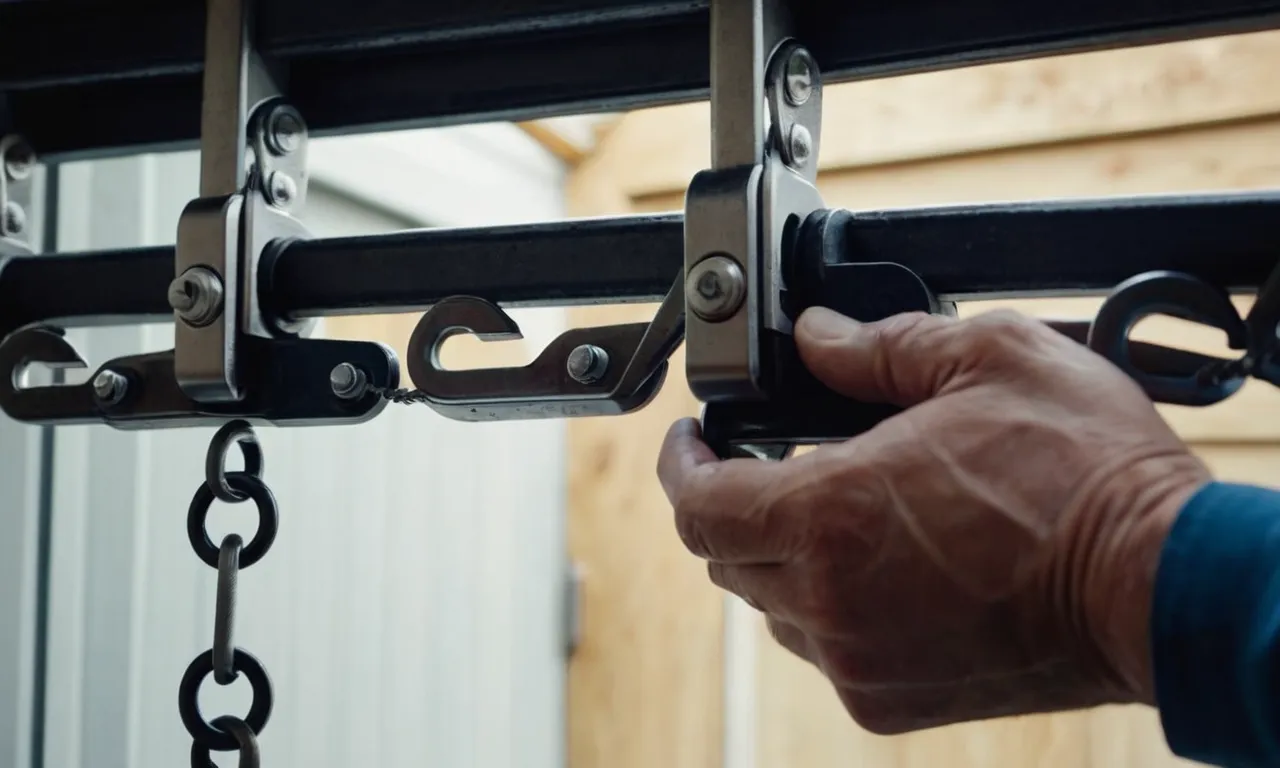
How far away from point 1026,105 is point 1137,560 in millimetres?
1084

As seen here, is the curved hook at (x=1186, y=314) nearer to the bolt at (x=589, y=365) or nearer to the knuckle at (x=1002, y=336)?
the knuckle at (x=1002, y=336)

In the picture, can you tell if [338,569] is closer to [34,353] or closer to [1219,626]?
[34,353]

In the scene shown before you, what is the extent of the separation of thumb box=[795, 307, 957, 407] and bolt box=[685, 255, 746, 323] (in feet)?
0.09

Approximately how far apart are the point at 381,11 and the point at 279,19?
0.15ft

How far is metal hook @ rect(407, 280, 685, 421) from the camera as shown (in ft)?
1.36

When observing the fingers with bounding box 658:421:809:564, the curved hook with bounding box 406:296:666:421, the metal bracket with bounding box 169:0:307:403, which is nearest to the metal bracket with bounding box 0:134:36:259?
the metal bracket with bounding box 169:0:307:403

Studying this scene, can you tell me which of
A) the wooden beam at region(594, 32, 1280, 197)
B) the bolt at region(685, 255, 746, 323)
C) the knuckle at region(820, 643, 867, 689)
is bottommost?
the knuckle at region(820, 643, 867, 689)

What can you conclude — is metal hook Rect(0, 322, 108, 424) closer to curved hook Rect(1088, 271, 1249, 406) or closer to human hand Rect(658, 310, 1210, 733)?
human hand Rect(658, 310, 1210, 733)

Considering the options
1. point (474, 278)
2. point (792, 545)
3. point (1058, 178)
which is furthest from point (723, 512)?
point (1058, 178)

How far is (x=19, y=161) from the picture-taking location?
1.81 feet

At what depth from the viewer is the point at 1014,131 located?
1345 millimetres

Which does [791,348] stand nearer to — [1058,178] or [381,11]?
[381,11]

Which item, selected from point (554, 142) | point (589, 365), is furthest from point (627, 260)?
point (554, 142)

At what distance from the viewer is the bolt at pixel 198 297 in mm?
458
